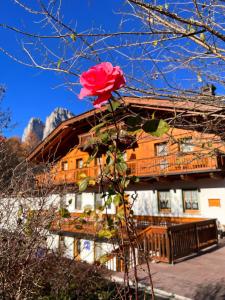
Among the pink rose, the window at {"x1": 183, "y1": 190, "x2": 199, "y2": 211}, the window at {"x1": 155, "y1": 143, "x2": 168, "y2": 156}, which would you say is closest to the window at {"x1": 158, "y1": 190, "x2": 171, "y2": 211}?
the window at {"x1": 183, "y1": 190, "x2": 199, "y2": 211}

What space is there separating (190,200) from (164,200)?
6.04ft

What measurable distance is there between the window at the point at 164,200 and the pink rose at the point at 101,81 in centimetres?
1770

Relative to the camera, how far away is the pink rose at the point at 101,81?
1031 millimetres

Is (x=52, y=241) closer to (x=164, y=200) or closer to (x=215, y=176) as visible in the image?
(x=215, y=176)

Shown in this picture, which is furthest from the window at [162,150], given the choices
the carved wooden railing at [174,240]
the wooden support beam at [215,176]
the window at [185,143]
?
the wooden support beam at [215,176]

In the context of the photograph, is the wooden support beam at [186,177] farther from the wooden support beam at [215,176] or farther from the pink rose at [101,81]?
the pink rose at [101,81]

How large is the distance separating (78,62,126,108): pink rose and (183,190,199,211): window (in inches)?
663

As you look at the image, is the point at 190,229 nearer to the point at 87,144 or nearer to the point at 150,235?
the point at 150,235

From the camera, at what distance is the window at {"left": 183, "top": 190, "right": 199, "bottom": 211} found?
16.9m

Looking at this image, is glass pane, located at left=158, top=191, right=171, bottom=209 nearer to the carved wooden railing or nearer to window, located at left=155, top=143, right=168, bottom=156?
window, located at left=155, top=143, right=168, bottom=156

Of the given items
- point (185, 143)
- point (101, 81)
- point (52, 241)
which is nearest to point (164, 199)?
point (52, 241)

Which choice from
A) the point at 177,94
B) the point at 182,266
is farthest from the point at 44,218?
the point at 182,266

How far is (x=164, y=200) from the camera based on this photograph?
18422 millimetres

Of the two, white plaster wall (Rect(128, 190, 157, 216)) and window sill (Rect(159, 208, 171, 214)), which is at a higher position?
white plaster wall (Rect(128, 190, 157, 216))
